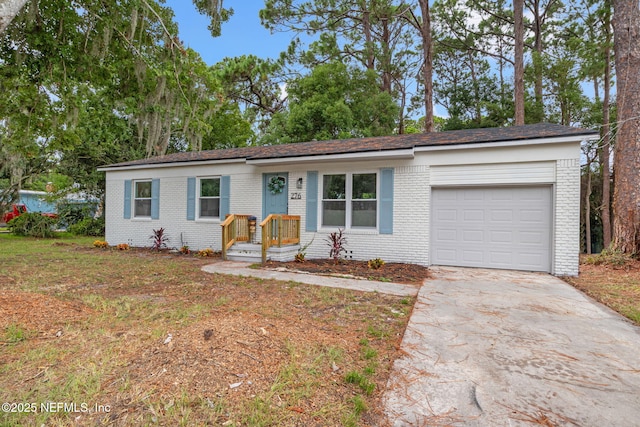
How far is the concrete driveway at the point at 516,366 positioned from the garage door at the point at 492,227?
2.73 meters

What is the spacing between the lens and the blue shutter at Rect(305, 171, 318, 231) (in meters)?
9.06

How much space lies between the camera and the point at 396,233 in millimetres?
8250

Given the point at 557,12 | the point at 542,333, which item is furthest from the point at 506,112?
the point at 542,333

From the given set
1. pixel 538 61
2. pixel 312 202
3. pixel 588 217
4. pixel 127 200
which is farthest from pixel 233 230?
pixel 588 217

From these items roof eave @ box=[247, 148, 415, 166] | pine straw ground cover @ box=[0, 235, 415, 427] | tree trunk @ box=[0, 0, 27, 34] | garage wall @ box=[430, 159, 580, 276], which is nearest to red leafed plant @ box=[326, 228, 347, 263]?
roof eave @ box=[247, 148, 415, 166]

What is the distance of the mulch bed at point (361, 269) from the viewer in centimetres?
645

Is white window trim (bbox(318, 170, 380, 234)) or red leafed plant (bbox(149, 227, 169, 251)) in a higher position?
white window trim (bbox(318, 170, 380, 234))

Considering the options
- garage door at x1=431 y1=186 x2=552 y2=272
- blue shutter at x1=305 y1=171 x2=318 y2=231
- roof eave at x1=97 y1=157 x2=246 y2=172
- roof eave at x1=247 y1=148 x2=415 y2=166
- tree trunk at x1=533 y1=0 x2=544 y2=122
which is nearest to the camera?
garage door at x1=431 y1=186 x2=552 y2=272

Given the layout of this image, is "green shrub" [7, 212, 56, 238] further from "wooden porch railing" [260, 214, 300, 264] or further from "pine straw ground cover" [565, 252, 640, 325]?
"pine straw ground cover" [565, 252, 640, 325]

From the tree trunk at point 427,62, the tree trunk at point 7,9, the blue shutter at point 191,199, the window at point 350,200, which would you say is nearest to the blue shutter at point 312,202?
the window at point 350,200

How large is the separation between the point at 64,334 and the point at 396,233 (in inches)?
267

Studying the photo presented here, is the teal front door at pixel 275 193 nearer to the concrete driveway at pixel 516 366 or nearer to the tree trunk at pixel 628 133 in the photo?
the concrete driveway at pixel 516 366

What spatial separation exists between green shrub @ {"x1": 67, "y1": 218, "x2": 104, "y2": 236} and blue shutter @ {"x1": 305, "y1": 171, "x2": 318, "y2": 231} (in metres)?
13.0

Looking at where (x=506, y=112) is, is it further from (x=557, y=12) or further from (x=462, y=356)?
(x=462, y=356)
